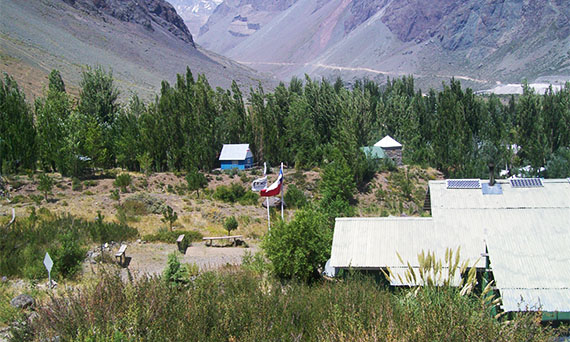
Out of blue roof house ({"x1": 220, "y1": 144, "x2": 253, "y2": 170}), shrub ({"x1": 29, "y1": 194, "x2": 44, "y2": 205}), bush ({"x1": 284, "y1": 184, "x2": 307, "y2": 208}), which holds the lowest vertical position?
bush ({"x1": 284, "y1": 184, "x2": 307, "y2": 208})

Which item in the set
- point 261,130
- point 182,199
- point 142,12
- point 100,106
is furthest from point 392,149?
point 142,12

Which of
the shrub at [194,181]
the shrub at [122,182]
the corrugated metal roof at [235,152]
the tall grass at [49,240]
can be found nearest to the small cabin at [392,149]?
the corrugated metal roof at [235,152]

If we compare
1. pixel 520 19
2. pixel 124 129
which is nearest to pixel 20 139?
pixel 124 129

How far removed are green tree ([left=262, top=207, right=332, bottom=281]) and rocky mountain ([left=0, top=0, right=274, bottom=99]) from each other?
50.4 metres

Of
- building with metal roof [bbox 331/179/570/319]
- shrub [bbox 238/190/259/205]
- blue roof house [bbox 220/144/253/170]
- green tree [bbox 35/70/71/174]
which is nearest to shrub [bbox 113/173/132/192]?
green tree [bbox 35/70/71/174]

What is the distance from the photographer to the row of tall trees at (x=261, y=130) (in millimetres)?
29984

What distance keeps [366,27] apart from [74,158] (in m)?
182

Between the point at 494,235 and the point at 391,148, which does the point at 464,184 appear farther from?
the point at 391,148

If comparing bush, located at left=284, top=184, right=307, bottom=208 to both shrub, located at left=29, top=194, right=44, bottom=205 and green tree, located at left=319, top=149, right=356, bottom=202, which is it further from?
shrub, located at left=29, top=194, right=44, bottom=205

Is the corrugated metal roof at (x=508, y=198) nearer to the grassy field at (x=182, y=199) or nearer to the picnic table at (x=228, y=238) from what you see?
the picnic table at (x=228, y=238)

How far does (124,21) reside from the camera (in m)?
125

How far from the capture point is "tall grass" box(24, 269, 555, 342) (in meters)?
6.39

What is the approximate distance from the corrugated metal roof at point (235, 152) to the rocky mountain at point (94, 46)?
28.6 m

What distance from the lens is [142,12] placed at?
445 feet
